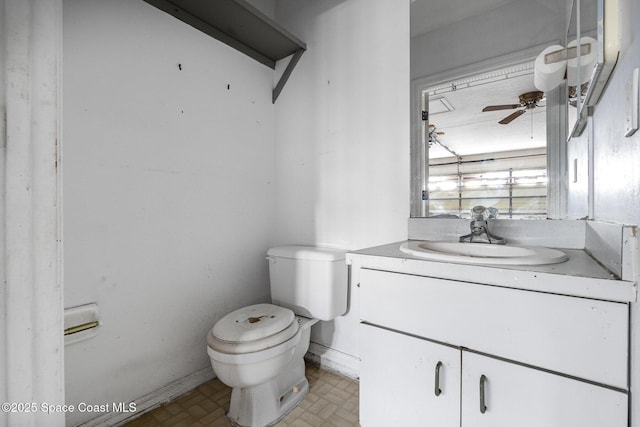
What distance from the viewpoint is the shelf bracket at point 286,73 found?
6.06ft

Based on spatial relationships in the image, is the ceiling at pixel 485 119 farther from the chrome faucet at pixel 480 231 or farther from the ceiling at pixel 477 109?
the chrome faucet at pixel 480 231

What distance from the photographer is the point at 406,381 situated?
90 centimetres

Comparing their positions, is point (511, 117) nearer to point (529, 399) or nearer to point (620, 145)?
point (620, 145)

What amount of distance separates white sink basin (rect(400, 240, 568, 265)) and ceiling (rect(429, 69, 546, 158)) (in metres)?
0.44

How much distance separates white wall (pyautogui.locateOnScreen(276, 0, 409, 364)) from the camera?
148 centimetres

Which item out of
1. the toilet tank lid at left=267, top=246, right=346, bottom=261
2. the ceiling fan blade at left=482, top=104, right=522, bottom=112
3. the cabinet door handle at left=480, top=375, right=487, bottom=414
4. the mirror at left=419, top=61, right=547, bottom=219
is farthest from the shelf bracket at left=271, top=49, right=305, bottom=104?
the cabinet door handle at left=480, top=375, right=487, bottom=414

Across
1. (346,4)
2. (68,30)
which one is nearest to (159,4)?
(68,30)

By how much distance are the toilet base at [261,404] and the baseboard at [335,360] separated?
0.34 metres

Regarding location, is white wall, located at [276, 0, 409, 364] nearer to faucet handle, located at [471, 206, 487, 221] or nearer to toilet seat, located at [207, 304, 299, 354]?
faucet handle, located at [471, 206, 487, 221]

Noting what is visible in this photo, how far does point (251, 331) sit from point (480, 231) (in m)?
1.00

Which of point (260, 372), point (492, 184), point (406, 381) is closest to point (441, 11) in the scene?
point (492, 184)

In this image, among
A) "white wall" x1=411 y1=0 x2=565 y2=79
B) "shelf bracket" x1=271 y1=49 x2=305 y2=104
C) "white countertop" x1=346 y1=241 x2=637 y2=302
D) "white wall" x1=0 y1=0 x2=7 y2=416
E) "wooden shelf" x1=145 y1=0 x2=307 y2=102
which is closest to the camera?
"white wall" x1=0 y1=0 x2=7 y2=416

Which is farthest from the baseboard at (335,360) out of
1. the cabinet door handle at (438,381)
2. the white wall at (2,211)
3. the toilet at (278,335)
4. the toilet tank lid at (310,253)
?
the white wall at (2,211)

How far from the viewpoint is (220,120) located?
1.65 m
